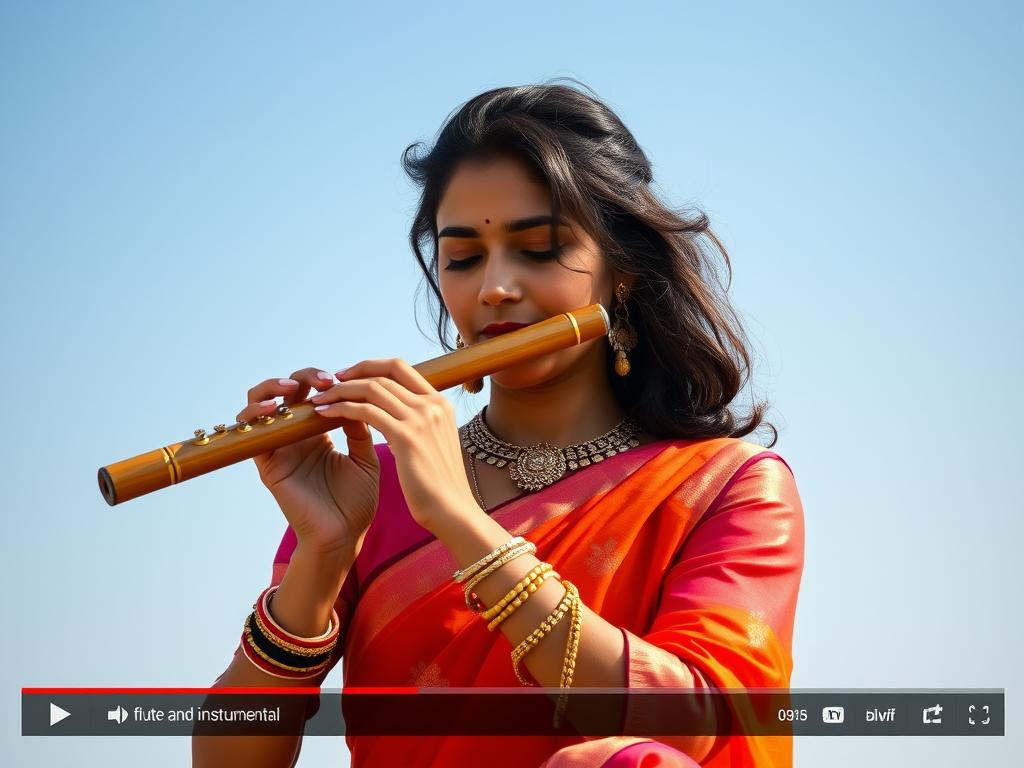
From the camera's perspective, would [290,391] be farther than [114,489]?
Yes

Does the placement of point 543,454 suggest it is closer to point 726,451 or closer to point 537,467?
point 537,467

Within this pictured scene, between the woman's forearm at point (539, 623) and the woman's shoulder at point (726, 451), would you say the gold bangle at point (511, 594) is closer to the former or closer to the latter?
the woman's forearm at point (539, 623)

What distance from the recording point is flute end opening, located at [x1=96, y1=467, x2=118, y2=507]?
3.40m

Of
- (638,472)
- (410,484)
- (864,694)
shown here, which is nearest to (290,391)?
(410,484)

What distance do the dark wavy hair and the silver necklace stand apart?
0.35 feet

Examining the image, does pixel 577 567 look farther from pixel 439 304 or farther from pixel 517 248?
pixel 439 304

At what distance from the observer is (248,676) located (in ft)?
12.0

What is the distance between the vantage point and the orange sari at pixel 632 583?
3.47m

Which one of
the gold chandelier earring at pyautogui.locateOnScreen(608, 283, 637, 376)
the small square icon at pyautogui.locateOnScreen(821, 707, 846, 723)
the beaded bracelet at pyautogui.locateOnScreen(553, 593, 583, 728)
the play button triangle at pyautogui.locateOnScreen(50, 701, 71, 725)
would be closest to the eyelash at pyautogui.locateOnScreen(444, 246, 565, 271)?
the gold chandelier earring at pyautogui.locateOnScreen(608, 283, 637, 376)

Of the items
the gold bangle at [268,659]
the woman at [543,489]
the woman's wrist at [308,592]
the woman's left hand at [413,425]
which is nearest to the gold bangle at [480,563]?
the woman at [543,489]

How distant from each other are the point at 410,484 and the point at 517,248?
90cm

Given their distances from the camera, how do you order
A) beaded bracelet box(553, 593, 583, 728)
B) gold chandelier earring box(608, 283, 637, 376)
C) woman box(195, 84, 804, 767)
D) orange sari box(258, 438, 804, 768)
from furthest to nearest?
gold chandelier earring box(608, 283, 637, 376) → orange sari box(258, 438, 804, 768) → woman box(195, 84, 804, 767) → beaded bracelet box(553, 593, 583, 728)
